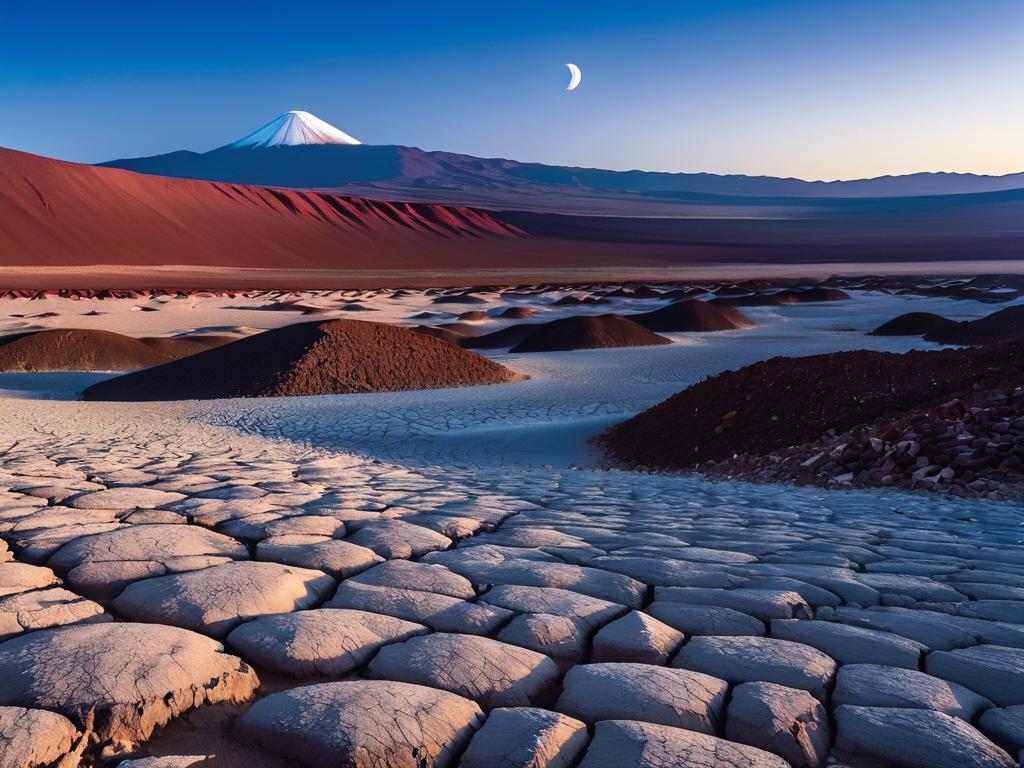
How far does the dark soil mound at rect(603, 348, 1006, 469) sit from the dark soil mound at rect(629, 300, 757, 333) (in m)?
16.7

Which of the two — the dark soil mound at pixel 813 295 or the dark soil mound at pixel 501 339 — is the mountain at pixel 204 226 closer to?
the dark soil mound at pixel 813 295

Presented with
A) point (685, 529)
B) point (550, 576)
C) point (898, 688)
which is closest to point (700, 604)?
point (550, 576)

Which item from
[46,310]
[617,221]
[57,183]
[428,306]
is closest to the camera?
[46,310]

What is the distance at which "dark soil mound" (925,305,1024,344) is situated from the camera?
1950 centimetres

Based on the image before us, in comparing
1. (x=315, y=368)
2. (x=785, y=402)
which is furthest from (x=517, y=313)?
(x=785, y=402)

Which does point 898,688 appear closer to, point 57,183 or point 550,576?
point 550,576

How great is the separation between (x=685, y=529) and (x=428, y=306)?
1414 inches

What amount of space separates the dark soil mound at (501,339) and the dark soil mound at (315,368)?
7668mm

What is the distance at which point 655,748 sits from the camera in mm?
1755

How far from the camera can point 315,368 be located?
1449 cm

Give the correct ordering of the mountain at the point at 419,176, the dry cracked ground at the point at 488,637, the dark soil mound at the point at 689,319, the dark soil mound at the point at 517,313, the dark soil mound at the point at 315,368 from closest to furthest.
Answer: the dry cracked ground at the point at 488,637 < the dark soil mound at the point at 315,368 < the dark soil mound at the point at 689,319 < the dark soil mound at the point at 517,313 < the mountain at the point at 419,176

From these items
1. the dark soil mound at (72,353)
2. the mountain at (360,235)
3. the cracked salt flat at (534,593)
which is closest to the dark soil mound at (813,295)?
the dark soil mound at (72,353)

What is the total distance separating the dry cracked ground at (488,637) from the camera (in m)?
1.82

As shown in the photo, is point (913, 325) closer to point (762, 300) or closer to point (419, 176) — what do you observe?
point (762, 300)
